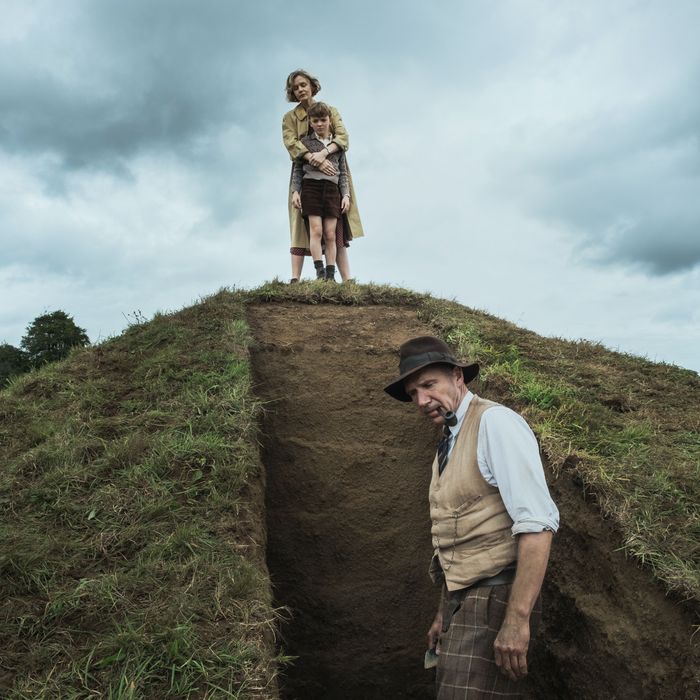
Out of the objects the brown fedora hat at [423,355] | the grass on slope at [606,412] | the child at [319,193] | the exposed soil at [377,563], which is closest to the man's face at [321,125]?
the child at [319,193]

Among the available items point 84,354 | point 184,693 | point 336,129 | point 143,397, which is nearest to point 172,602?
point 184,693

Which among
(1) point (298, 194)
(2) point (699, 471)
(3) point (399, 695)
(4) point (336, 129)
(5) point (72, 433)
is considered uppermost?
(4) point (336, 129)

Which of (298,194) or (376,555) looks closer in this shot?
(376,555)

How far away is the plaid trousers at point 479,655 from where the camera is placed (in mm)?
2859

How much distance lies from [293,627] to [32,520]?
7.09 feet

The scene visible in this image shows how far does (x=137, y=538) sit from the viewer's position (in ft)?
12.5

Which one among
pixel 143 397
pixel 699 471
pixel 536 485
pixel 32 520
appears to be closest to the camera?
pixel 536 485

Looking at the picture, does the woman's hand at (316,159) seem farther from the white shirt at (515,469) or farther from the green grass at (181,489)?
the white shirt at (515,469)

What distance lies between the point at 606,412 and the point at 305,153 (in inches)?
201

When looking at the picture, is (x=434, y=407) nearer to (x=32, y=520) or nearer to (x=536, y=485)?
(x=536, y=485)

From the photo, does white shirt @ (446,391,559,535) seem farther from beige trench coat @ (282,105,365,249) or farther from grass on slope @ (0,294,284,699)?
beige trench coat @ (282,105,365,249)

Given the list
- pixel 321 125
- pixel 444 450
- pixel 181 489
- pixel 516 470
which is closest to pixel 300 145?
pixel 321 125

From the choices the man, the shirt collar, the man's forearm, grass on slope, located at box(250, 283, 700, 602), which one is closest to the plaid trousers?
the man

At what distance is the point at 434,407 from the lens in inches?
126
